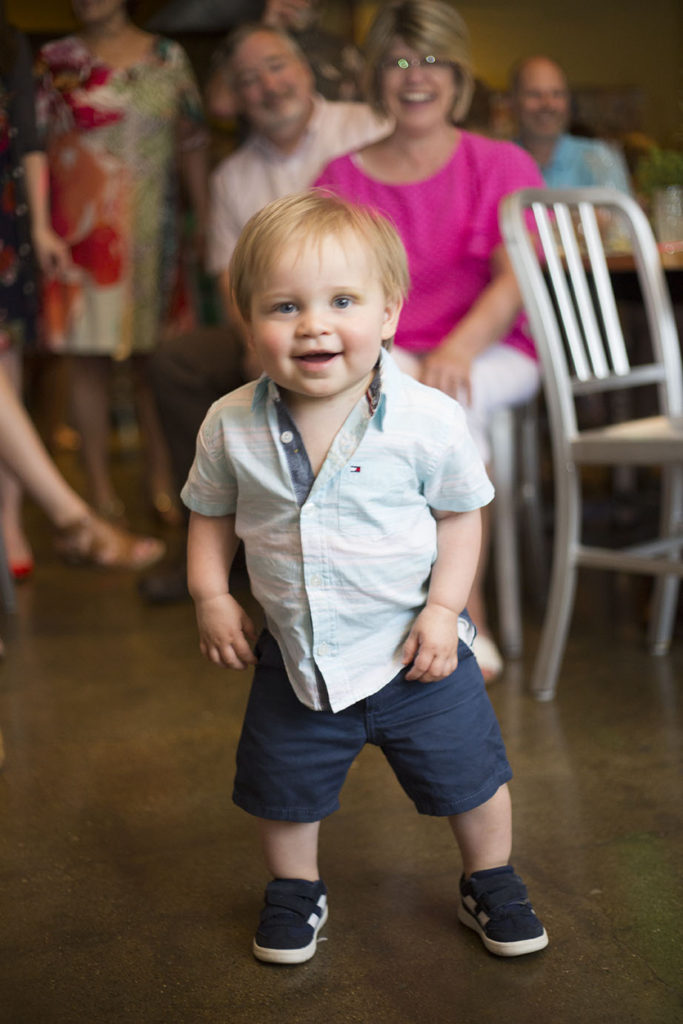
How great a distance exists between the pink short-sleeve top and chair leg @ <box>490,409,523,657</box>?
0.19 meters

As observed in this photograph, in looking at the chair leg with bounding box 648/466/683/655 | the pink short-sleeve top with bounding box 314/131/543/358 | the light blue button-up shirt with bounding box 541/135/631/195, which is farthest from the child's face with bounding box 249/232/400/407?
the light blue button-up shirt with bounding box 541/135/631/195

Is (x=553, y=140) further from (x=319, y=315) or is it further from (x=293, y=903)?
(x=293, y=903)

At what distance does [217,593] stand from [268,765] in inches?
6.7

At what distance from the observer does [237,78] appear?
2.31m

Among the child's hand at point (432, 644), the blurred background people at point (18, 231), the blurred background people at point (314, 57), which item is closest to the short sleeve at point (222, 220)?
the blurred background people at point (314, 57)

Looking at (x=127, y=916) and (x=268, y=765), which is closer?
(x=268, y=765)

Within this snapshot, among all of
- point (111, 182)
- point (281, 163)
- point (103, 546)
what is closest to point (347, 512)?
point (103, 546)

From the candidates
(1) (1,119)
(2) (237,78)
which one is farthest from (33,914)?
(2) (237,78)

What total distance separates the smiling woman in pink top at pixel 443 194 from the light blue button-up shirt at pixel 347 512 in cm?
73

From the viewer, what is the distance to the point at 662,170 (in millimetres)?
1987

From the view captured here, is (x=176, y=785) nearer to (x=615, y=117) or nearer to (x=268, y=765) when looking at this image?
(x=268, y=765)

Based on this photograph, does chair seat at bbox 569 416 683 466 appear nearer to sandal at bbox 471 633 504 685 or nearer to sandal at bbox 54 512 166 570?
sandal at bbox 471 633 504 685

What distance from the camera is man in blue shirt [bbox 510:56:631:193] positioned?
2939mm

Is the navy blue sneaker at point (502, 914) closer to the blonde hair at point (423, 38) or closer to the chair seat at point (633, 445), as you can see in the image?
the chair seat at point (633, 445)
